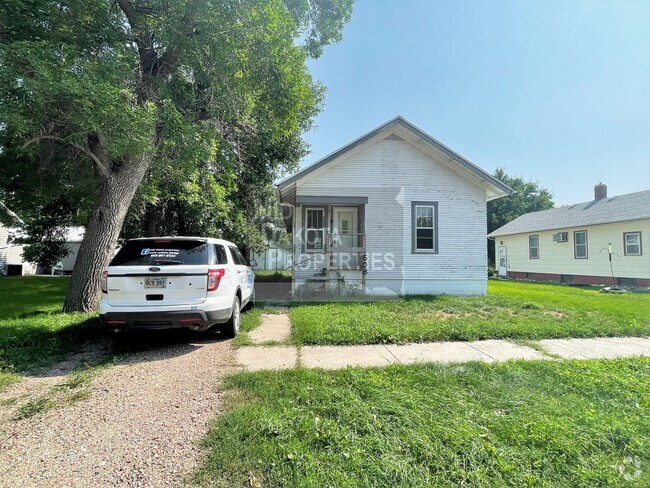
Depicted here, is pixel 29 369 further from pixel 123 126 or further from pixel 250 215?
pixel 250 215

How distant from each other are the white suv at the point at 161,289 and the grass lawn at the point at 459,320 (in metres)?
1.74

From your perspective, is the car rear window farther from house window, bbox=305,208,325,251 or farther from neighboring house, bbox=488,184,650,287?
neighboring house, bbox=488,184,650,287

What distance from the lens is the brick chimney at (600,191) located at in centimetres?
2022

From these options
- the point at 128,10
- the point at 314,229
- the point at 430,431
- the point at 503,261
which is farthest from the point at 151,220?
the point at 503,261

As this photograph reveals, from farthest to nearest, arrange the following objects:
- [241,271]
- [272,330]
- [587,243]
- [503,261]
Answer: [503,261], [587,243], [241,271], [272,330]

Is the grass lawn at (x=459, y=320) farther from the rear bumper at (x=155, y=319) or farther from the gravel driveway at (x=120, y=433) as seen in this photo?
the gravel driveway at (x=120, y=433)

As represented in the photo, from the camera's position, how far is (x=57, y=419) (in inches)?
121

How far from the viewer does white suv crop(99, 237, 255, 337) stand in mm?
4711

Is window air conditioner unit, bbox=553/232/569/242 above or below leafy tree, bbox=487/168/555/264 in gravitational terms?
below

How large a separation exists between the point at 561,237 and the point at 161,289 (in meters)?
21.4

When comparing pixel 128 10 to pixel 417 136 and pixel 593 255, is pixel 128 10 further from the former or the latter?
pixel 593 255

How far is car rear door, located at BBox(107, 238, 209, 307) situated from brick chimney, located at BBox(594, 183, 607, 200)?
24460 millimetres

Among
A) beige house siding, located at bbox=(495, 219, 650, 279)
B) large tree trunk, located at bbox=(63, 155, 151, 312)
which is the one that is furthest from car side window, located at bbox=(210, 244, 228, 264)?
beige house siding, located at bbox=(495, 219, 650, 279)

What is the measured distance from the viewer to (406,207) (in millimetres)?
11391
